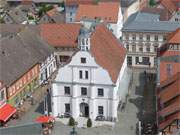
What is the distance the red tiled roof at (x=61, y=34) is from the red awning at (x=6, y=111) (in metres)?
20.7

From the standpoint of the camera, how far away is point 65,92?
6450cm

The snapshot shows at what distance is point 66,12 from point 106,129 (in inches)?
2154

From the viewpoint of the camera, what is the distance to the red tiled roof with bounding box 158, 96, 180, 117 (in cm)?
5612

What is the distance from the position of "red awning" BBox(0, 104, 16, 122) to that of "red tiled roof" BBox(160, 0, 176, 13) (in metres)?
54.5

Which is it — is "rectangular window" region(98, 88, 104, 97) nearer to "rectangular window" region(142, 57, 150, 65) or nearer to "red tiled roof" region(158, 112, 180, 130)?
"red tiled roof" region(158, 112, 180, 130)

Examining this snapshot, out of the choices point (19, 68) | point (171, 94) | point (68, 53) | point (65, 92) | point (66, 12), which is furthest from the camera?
point (66, 12)

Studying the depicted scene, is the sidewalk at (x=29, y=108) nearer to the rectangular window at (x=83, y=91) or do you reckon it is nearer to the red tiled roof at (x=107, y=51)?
the rectangular window at (x=83, y=91)

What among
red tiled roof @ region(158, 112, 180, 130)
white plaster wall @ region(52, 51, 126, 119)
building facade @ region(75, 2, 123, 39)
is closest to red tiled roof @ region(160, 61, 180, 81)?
white plaster wall @ region(52, 51, 126, 119)

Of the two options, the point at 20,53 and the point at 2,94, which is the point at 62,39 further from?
the point at 2,94

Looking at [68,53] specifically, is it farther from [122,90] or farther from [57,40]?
[122,90]

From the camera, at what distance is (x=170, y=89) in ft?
203

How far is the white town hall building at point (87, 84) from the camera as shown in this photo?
205 ft

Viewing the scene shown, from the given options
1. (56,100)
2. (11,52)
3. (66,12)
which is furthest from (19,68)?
(66,12)

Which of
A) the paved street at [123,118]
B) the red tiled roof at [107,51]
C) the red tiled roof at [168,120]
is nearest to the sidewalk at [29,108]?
the paved street at [123,118]
